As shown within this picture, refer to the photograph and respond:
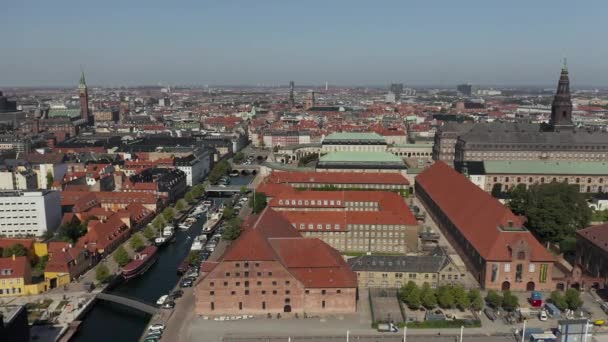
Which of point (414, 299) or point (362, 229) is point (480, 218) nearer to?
point (362, 229)

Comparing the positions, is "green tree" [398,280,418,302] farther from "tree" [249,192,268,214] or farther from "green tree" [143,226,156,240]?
"green tree" [143,226,156,240]

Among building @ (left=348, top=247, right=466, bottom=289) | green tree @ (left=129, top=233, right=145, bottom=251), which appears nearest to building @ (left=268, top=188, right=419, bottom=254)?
building @ (left=348, top=247, right=466, bottom=289)

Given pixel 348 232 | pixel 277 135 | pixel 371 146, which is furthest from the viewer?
pixel 277 135

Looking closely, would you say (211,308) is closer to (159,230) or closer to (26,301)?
(26,301)

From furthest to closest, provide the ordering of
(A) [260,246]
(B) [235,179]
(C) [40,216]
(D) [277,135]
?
1. (D) [277,135]
2. (B) [235,179]
3. (C) [40,216]
4. (A) [260,246]

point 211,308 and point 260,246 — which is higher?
point 260,246

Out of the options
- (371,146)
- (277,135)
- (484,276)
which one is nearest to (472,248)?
(484,276)
